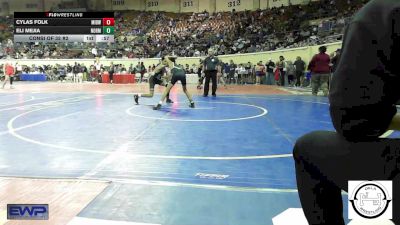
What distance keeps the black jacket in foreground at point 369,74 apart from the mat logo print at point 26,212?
264cm

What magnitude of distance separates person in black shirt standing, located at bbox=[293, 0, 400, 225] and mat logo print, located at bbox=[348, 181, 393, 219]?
0.07ft

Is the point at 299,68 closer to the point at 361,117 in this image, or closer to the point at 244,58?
the point at 244,58

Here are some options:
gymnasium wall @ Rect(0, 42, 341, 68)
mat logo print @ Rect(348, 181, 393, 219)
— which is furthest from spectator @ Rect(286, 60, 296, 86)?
mat logo print @ Rect(348, 181, 393, 219)

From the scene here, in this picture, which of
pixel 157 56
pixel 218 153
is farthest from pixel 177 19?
pixel 218 153

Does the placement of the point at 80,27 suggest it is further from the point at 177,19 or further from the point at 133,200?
the point at 177,19

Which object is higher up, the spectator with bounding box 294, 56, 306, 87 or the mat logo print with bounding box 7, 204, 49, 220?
the spectator with bounding box 294, 56, 306, 87

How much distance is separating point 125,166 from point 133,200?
4.63 feet

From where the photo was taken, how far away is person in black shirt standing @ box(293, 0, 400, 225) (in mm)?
1396

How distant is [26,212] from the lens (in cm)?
339

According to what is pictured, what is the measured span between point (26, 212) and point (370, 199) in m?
2.89

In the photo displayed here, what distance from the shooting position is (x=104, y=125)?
28.8ft
